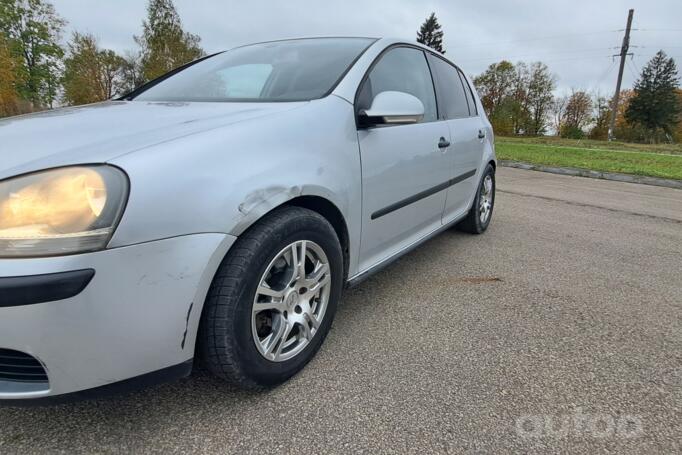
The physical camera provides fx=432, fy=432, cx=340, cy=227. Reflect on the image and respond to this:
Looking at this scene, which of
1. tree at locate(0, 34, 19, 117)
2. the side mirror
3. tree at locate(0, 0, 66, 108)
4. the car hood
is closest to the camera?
the car hood

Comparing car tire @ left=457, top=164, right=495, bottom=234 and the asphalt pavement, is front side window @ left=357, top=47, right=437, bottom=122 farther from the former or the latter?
car tire @ left=457, top=164, right=495, bottom=234

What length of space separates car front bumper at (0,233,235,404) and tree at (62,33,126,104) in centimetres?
3425

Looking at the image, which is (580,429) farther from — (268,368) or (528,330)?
(268,368)

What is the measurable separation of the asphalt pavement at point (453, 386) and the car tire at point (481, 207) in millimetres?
736

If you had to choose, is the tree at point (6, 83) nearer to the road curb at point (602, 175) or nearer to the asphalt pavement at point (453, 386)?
the road curb at point (602, 175)

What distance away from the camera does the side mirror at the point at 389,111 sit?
6.07ft

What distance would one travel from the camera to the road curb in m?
7.72

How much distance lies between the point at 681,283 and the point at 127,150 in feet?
10.9

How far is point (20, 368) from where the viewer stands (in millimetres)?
1151

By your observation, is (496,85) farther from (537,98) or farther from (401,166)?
(401,166)

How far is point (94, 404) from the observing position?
4.93 ft

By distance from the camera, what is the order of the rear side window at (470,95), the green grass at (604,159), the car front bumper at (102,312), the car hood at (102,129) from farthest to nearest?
the green grass at (604,159) → the rear side window at (470,95) → the car hood at (102,129) → the car front bumper at (102,312)

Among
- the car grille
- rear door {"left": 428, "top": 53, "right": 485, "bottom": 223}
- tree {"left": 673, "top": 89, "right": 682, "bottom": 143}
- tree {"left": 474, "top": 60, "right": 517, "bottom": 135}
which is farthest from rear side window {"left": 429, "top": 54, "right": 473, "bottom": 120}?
tree {"left": 673, "top": 89, "right": 682, "bottom": 143}

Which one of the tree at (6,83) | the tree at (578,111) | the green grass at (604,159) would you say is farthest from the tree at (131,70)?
the tree at (578,111)
